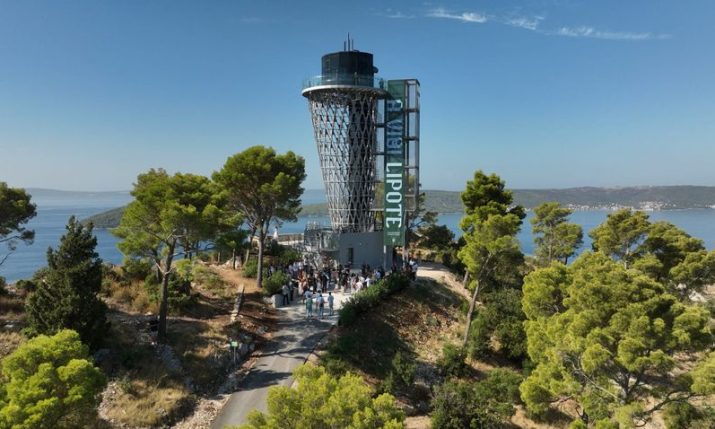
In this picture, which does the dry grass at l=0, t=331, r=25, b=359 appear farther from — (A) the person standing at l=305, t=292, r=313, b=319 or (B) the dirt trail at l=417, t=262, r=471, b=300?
(B) the dirt trail at l=417, t=262, r=471, b=300

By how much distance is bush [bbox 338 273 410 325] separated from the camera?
18.3 m

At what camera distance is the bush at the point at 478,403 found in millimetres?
12805

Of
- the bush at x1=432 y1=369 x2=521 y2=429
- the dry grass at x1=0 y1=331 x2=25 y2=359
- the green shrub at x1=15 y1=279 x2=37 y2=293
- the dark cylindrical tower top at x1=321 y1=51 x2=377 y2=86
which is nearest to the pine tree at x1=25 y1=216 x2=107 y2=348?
the dry grass at x1=0 y1=331 x2=25 y2=359

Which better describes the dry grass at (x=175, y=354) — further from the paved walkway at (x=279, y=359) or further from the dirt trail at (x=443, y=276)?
the dirt trail at (x=443, y=276)

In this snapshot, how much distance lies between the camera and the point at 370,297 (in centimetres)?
2008

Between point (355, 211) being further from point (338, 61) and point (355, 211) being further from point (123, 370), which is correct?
point (123, 370)

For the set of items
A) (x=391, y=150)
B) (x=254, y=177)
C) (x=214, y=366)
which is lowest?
(x=214, y=366)

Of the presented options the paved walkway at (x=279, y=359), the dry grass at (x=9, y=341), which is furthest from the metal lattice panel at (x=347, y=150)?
the dry grass at (x=9, y=341)

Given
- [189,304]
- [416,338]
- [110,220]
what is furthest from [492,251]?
[110,220]

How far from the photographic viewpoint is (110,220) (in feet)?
296

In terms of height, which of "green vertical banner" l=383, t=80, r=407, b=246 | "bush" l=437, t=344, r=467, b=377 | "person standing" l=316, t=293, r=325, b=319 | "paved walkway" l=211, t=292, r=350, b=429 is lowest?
"bush" l=437, t=344, r=467, b=377

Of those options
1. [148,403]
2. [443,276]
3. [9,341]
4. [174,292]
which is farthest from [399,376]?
[443,276]

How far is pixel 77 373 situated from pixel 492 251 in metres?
15.4

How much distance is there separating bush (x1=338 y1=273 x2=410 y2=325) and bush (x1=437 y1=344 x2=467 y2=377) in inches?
158
